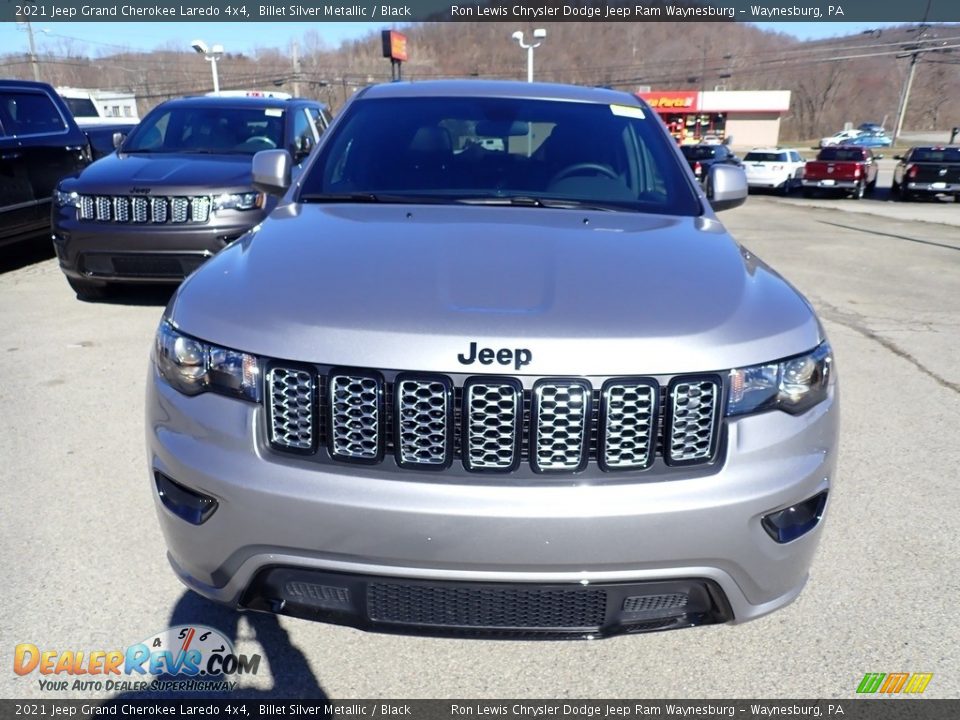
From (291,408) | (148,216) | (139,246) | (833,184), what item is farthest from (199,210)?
(833,184)

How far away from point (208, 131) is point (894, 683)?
7004 millimetres

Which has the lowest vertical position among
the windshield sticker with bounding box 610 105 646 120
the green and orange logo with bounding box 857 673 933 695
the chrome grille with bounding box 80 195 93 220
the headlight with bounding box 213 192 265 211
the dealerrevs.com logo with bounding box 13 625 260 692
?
the dealerrevs.com logo with bounding box 13 625 260 692

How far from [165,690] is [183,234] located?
13.8ft

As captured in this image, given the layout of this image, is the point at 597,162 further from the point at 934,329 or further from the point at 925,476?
the point at 934,329

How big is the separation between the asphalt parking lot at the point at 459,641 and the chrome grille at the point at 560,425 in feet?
2.73

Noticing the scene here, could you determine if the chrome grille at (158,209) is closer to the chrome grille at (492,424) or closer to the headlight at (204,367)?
the headlight at (204,367)

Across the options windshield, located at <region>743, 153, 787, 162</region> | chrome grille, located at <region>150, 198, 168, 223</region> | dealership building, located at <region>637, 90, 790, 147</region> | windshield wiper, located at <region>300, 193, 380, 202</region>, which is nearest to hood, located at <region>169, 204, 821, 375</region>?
windshield wiper, located at <region>300, 193, 380, 202</region>

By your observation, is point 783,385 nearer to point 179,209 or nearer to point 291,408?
point 291,408

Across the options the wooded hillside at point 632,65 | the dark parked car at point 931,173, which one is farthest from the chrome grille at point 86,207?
the wooded hillside at point 632,65

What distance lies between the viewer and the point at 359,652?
7.77 feet

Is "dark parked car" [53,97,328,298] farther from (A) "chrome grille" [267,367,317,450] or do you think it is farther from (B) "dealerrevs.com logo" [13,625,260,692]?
(A) "chrome grille" [267,367,317,450]

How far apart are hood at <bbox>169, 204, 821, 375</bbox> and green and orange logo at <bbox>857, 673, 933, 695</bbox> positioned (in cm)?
110

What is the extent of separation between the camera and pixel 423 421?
1.85 metres

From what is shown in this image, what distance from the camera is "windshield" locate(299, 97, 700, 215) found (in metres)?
3.08
